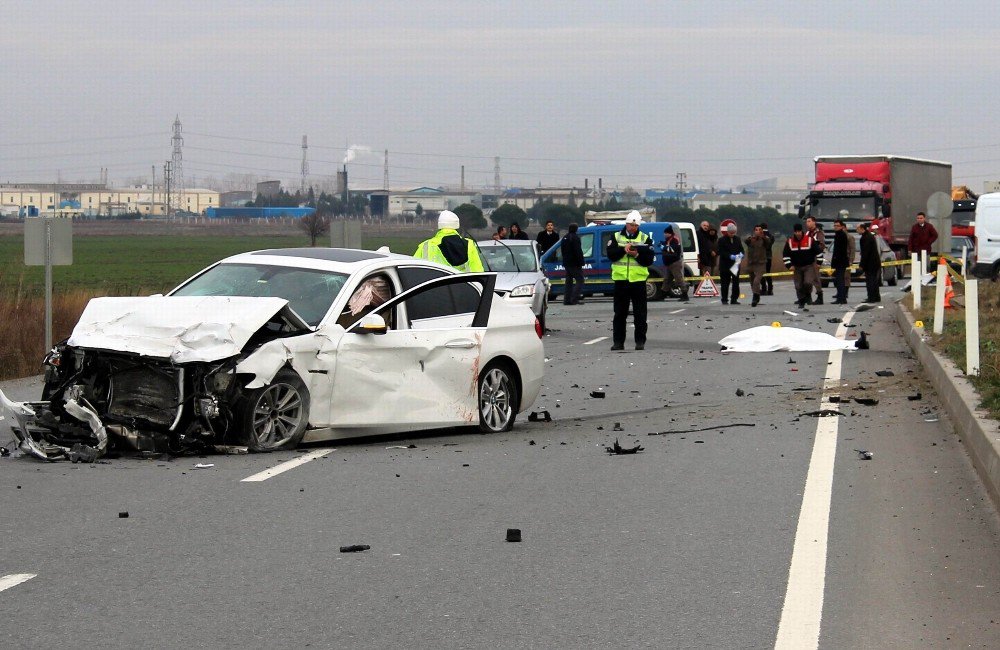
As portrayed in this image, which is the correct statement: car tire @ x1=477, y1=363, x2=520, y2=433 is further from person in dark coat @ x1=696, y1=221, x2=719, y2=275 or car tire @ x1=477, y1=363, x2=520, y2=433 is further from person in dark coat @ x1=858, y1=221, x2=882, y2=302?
person in dark coat @ x1=696, y1=221, x2=719, y2=275

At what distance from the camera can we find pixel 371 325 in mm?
10945

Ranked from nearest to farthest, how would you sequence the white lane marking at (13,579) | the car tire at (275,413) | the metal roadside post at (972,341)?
the white lane marking at (13,579), the car tire at (275,413), the metal roadside post at (972,341)

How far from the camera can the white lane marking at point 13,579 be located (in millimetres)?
6523

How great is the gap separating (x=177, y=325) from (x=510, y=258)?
59.0 ft

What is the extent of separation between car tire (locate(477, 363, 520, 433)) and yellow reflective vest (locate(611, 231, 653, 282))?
313 inches

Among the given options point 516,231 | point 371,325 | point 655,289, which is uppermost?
point 516,231

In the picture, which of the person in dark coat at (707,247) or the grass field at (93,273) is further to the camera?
the person in dark coat at (707,247)

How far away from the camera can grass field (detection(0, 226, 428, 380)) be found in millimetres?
20328

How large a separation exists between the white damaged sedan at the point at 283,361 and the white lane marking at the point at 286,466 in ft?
0.45

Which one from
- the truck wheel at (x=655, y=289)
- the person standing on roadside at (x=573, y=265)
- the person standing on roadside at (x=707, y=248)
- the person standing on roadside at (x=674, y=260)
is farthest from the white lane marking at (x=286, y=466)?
the person standing on roadside at (x=707, y=248)

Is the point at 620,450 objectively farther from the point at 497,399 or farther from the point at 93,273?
the point at 93,273

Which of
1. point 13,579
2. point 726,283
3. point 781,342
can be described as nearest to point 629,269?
point 781,342

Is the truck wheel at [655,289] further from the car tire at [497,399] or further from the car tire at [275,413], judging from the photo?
the car tire at [275,413]

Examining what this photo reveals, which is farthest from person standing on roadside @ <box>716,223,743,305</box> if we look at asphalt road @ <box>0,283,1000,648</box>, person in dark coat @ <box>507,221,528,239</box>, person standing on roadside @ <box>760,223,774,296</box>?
asphalt road @ <box>0,283,1000,648</box>
